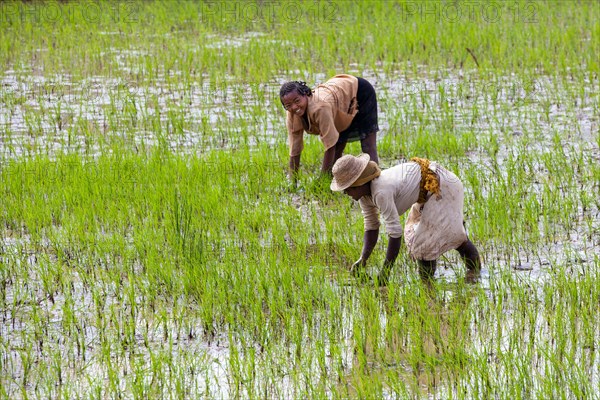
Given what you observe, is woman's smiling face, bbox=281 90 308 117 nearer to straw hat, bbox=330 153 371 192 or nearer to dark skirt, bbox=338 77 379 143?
dark skirt, bbox=338 77 379 143

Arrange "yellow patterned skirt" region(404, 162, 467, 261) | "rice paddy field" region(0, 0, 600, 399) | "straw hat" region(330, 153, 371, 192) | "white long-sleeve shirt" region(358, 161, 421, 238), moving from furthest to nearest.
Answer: "yellow patterned skirt" region(404, 162, 467, 261) < "white long-sleeve shirt" region(358, 161, 421, 238) < "straw hat" region(330, 153, 371, 192) < "rice paddy field" region(0, 0, 600, 399)

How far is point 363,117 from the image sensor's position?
602cm

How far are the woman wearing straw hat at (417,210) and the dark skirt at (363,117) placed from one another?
146 centimetres

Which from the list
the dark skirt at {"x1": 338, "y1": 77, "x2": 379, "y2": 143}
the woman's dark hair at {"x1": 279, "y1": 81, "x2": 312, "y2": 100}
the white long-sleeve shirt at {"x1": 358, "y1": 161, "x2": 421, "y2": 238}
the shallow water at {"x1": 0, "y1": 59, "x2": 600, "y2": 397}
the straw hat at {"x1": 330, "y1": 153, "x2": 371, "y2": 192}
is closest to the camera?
the shallow water at {"x1": 0, "y1": 59, "x2": 600, "y2": 397}

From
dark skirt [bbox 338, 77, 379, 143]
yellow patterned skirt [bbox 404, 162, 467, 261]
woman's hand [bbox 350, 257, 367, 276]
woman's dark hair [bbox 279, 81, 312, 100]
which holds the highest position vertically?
woman's dark hair [bbox 279, 81, 312, 100]

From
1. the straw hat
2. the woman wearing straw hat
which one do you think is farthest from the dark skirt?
the straw hat

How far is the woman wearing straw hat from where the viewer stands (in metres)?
4.29

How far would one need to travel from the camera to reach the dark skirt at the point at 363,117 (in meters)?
6.00

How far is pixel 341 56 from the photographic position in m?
9.45

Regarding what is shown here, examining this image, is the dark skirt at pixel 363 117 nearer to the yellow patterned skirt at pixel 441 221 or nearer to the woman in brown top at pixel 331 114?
the woman in brown top at pixel 331 114

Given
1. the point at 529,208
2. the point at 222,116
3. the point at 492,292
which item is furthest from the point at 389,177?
the point at 222,116

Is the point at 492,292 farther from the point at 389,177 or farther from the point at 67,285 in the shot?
the point at 67,285

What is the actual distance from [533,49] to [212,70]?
3.08 meters

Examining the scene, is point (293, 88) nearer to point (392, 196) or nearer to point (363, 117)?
point (363, 117)
